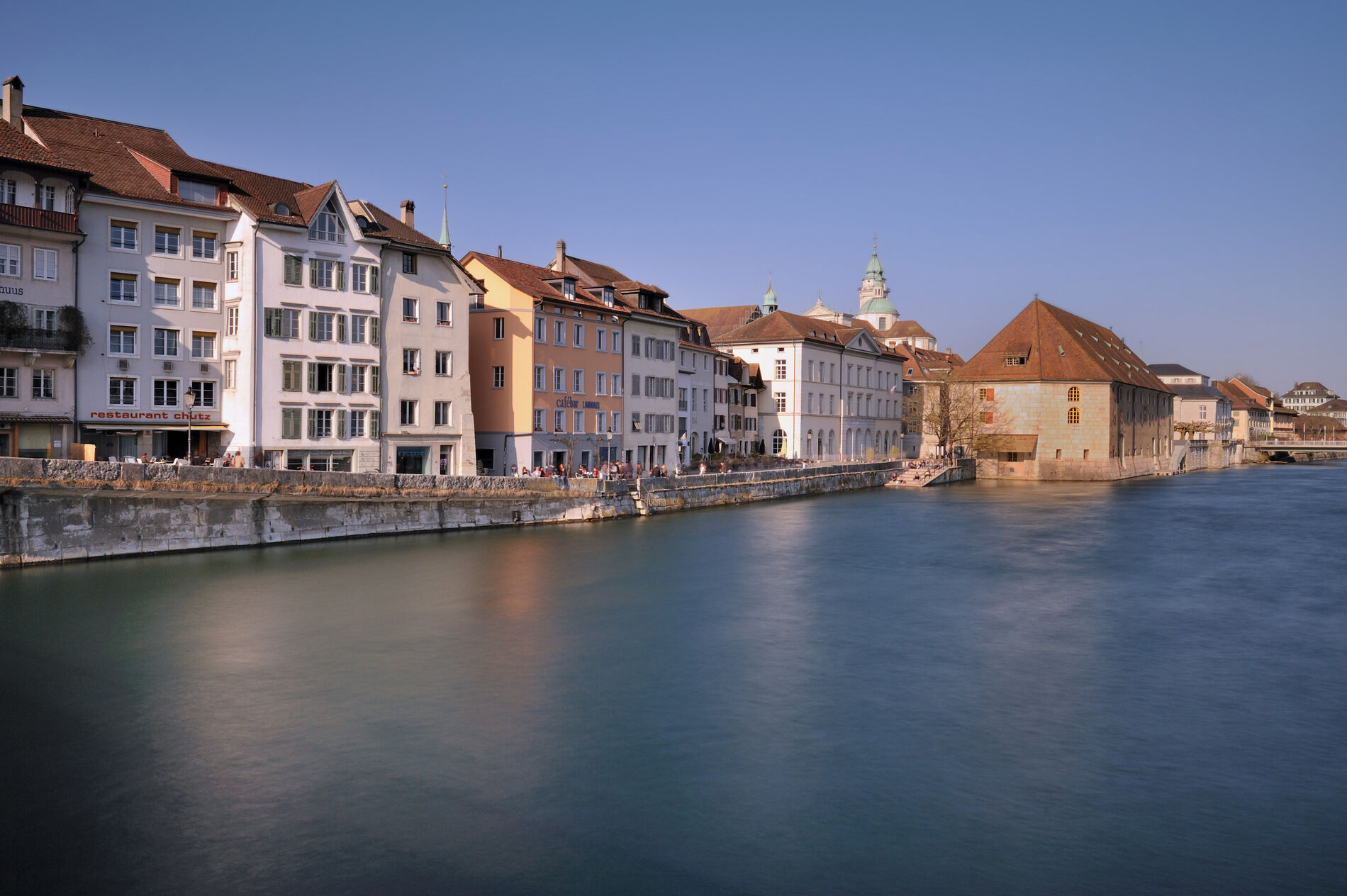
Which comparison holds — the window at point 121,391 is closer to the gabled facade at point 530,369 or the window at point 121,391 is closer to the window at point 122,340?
the window at point 122,340

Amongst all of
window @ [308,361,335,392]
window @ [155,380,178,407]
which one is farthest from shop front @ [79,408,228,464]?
window @ [308,361,335,392]

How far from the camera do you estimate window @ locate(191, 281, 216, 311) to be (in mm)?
38844

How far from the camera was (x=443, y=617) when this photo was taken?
24000 mm

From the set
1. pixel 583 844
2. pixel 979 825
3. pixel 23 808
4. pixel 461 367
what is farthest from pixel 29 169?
pixel 979 825

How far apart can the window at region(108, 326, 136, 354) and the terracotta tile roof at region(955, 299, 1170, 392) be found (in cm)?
7327

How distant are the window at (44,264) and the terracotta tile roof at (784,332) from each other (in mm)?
55012

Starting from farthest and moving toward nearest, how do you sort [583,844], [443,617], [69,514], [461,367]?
[461,367]
[69,514]
[443,617]
[583,844]

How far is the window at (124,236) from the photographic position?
3641cm

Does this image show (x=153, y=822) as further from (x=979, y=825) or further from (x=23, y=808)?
(x=979, y=825)

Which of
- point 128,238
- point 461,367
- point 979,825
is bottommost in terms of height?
point 979,825

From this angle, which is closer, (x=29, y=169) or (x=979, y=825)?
(x=979, y=825)

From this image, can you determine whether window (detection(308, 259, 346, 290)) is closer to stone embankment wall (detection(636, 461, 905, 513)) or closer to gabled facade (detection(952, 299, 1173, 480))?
stone embankment wall (detection(636, 461, 905, 513))

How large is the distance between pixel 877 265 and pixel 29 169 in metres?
163

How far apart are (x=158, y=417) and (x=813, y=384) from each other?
54.8 m
